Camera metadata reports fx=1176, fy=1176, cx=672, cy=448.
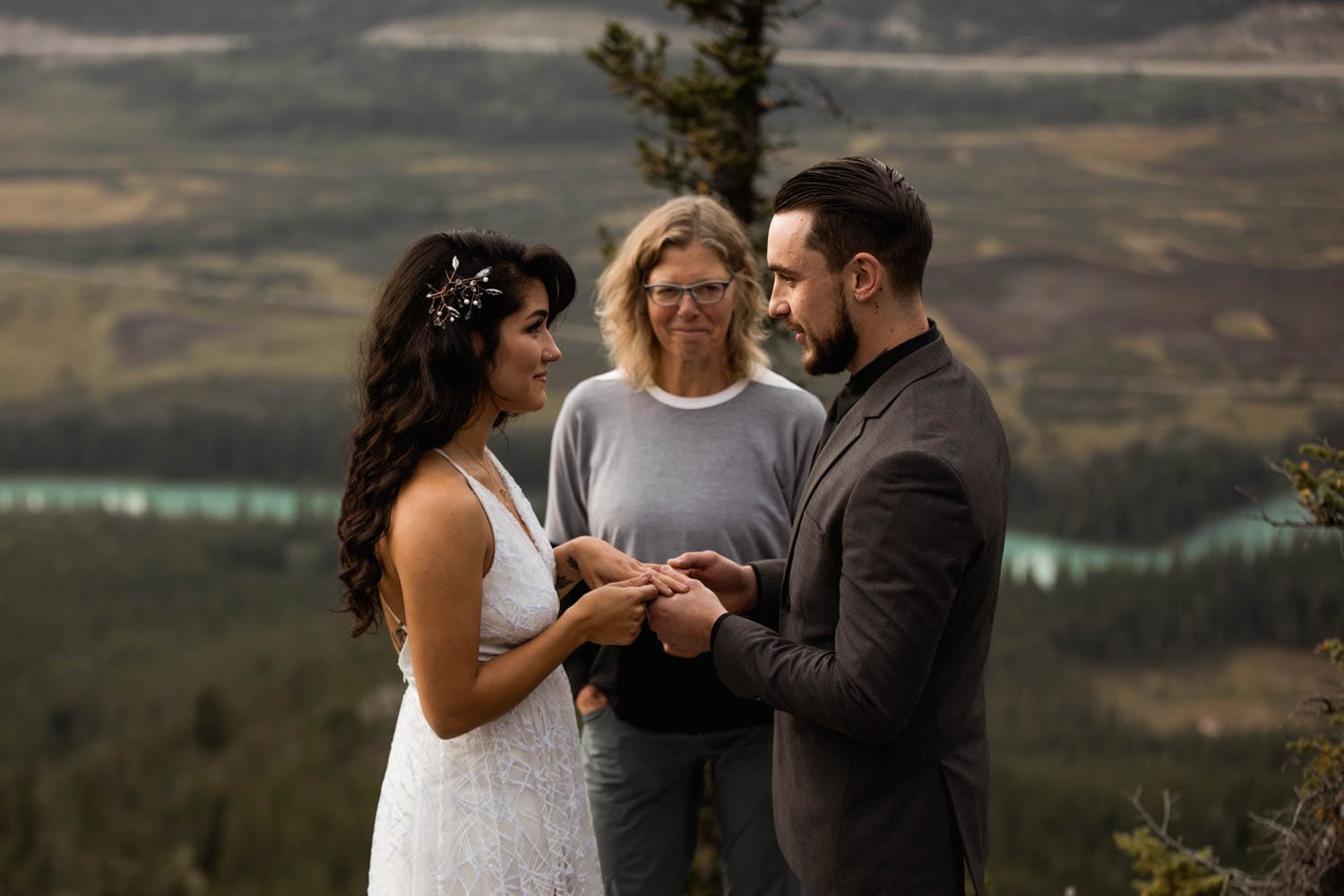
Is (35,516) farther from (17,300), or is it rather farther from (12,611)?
(17,300)

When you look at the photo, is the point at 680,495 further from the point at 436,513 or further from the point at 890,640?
the point at 890,640

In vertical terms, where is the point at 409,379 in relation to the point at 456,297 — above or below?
below

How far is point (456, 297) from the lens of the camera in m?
3.03

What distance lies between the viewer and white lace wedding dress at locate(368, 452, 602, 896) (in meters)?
3.06

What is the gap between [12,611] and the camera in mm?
64062

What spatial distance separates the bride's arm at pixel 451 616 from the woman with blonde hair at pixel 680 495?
102 cm

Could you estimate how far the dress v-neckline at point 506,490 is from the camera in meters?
3.02

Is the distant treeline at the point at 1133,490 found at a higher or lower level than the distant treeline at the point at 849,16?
lower

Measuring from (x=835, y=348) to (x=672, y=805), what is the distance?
194 centimetres

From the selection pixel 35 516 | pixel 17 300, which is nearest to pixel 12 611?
pixel 35 516

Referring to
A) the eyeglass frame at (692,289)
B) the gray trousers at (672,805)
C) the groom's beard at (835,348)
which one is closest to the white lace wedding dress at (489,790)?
the gray trousers at (672,805)

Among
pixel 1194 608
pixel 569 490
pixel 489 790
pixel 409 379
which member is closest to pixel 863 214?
pixel 409 379

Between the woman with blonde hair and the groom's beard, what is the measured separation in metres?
1.18

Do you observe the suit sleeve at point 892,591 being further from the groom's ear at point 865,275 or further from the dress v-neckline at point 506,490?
the dress v-neckline at point 506,490
